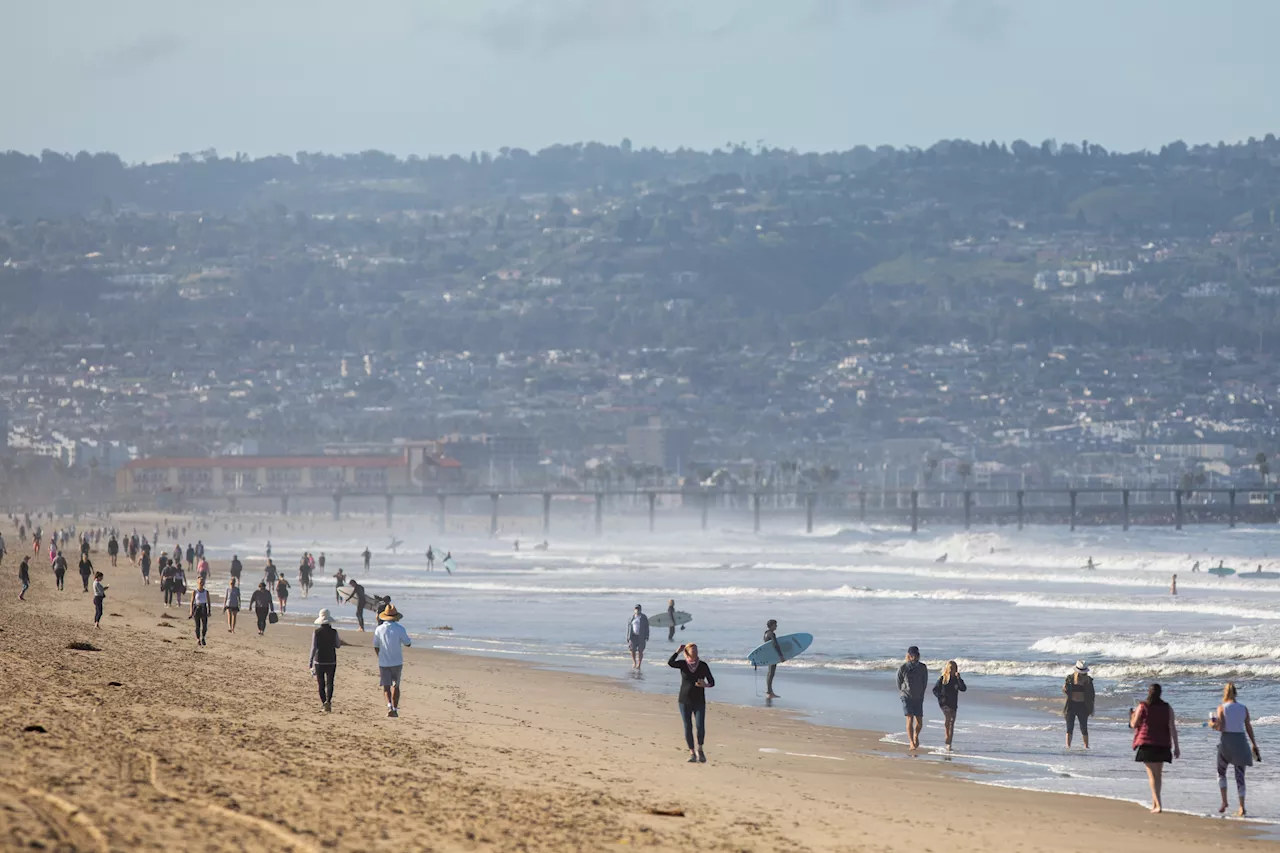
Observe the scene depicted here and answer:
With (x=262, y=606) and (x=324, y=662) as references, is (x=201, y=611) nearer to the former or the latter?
(x=262, y=606)

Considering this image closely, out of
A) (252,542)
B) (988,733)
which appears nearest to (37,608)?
(988,733)

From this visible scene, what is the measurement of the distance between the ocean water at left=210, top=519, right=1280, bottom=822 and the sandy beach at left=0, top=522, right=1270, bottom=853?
1.11 meters

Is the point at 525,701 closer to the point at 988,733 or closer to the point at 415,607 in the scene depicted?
the point at 988,733

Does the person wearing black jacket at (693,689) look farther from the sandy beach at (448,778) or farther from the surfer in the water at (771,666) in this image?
the surfer in the water at (771,666)

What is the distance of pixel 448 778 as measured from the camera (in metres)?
13.1

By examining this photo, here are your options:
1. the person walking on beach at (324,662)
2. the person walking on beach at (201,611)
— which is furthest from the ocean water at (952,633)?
the person walking on beach at (201,611)

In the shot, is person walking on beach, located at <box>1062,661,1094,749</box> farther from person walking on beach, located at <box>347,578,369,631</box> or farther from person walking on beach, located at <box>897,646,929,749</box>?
person walking on beach, located at <box>347,578,369,631</box>

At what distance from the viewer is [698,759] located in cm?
1587

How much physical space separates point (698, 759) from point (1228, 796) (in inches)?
177

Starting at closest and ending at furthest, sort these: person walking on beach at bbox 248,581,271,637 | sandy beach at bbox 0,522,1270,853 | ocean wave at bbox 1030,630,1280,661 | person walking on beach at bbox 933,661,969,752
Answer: sandy beach at bbox 0,522,1270,853 < person walking on beach at bbox 933,661,969,752 < ocean wave at bbox 1030,630,1280,661 < person walking on beach at bbox 248,581,271,637

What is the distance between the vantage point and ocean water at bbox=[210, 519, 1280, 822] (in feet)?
59.4

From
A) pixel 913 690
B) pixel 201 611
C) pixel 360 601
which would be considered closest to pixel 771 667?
pixel 913 690

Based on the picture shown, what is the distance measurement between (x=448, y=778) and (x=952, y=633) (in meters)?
21.4

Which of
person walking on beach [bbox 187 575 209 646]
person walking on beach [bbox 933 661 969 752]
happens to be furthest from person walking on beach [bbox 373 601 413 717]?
person walking on beach [bbox 187 575 209 646]
